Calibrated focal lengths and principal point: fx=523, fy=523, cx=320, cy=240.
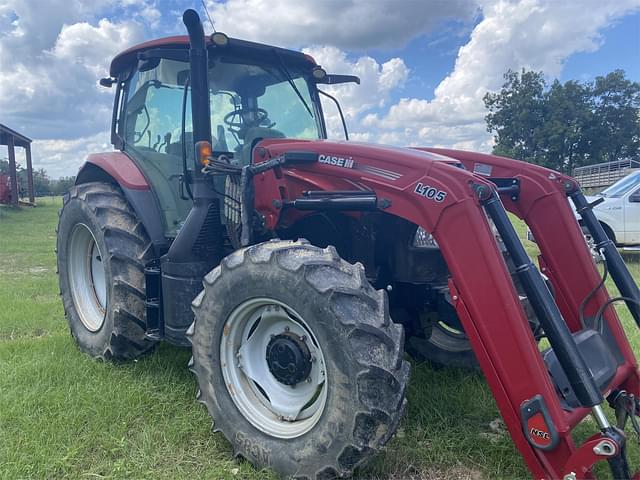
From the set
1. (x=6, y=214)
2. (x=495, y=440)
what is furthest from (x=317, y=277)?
(x=6, y=214)

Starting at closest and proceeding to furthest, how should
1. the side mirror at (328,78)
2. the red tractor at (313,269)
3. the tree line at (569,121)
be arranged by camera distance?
the red tractor at (313,269) < the side mirror at (328,78) < the tree line at (569,121)

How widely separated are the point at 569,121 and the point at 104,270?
4918 cm

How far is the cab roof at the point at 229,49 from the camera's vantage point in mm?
3707

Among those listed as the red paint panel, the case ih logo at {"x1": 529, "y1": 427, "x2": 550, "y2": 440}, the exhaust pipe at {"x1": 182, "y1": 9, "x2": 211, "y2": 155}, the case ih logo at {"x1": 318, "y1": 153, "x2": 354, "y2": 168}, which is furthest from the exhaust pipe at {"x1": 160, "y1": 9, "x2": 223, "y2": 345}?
the case ih logo at {"x1": 529, "y1": 427, "x2": 550, "y2": 440}

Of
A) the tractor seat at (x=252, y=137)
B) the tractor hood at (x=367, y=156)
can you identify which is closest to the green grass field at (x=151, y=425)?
the tractor hood at (x=367, y=156)

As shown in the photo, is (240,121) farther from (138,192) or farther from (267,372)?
(267,372)

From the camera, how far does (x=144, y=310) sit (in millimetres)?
3766

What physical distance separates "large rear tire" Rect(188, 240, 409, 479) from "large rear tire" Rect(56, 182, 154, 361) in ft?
3.32

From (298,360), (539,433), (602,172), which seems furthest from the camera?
(602,172)

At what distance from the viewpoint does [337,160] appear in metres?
3.07

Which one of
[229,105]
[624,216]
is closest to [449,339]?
[229,105]

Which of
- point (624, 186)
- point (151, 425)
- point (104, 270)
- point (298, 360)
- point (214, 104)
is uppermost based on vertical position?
point (214, 104)

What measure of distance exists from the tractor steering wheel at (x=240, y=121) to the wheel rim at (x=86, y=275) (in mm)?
1668

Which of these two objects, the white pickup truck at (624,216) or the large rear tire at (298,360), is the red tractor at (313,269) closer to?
the large rear tire at (298,360)
